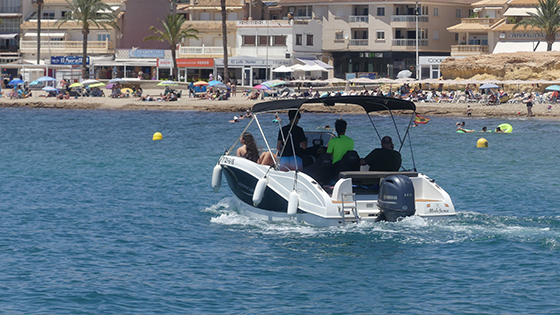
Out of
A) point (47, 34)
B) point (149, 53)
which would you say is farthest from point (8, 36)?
point (149, 53)

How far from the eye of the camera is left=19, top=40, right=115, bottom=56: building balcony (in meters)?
84.8

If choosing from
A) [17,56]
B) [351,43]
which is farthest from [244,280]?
[17,56]

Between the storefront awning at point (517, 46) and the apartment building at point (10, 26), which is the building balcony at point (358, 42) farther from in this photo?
the apartment building at point (10, 26)

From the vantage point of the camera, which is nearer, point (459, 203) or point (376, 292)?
point (376, 292)

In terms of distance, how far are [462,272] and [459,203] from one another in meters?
7.28

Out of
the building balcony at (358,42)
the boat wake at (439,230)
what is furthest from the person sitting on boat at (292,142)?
the building balcony at (358,42)

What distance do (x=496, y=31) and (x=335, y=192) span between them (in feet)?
216

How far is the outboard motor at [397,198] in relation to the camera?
48.2ft

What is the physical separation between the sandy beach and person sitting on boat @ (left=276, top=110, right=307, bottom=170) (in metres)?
33.2

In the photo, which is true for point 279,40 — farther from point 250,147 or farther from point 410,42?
point 250,147

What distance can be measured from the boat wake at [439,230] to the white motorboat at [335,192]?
0.59ft

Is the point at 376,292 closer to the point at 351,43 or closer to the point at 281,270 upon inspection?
the point at 281,270

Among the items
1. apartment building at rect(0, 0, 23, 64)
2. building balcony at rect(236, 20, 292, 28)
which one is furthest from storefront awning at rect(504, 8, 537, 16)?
apartment building at rect(0, 0, 23, 64)

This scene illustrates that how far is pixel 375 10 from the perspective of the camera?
84.1 metres
